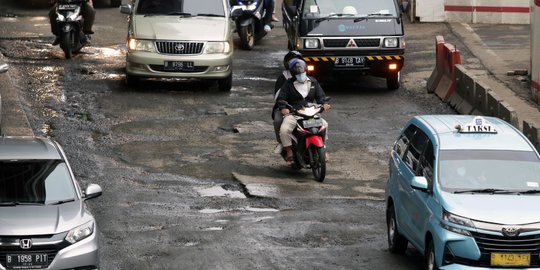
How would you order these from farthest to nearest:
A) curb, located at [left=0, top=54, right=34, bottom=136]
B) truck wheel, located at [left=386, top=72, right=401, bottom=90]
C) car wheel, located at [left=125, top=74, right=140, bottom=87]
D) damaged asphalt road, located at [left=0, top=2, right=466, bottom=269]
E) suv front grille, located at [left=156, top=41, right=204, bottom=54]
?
1. truck wheel, located at [left=386, top=72, right=401, bottom=90]
2. car wheel, located at [left=125, top=74, right=140, bottom=87]
3. suv front grille, located at [left=156, top=41, right=204, bottom=54]
4. curb, located at [left=0, top=54, right=34, bottom=136]
5. damaged asphalt road, located at [left=0, top=2, right=466, bottom=269]

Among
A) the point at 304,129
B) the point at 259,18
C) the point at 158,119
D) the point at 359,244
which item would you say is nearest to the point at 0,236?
the point at 359,244

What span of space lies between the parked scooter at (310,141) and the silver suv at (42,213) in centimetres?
553

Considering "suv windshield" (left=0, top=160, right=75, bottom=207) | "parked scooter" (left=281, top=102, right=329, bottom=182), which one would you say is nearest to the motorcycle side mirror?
"parked scooter" (left=281, top=102, right=329, bottom=182)

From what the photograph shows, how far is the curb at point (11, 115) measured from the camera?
2075 centimetres

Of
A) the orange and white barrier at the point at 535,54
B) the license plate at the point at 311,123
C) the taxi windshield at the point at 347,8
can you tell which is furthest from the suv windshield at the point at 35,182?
the taxi windshield at the point at 347,8

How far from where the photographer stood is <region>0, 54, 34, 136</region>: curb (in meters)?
20.8

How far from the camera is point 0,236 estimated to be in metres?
12.1

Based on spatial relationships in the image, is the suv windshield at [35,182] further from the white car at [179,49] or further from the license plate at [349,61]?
the license plate at [349,61]

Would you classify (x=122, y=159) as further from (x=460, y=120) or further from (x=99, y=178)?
(x=460, y=120)

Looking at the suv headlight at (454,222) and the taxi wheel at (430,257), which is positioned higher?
the suv headlight at (454,222)

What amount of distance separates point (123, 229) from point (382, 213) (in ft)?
11.0

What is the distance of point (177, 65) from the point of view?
981 inches

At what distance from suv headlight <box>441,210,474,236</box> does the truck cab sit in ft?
42.7

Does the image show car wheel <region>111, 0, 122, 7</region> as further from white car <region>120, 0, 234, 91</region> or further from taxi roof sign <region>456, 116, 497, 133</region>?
taxi roof sign <region>456, 116, 497, 133</region>
